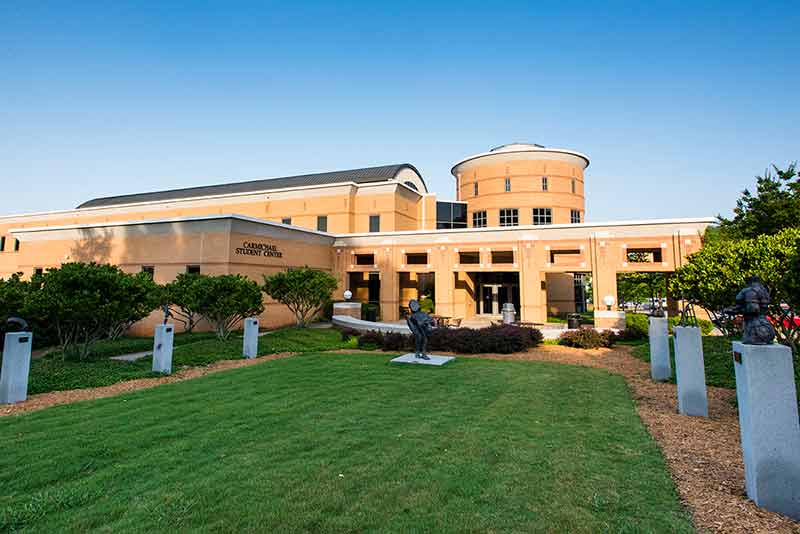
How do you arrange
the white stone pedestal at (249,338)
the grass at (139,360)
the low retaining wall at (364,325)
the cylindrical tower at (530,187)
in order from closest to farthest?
the grass at (139,360) < the white stone pedestal at (249,338) < the low retaining wall at (364,325) < the cylindrical tower at (530,187)

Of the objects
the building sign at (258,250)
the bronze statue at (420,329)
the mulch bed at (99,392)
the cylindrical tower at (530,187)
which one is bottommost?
the mulch bed at (99,392)

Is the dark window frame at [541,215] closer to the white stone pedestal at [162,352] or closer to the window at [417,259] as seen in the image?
the window at [417,259]

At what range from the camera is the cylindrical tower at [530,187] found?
38656 mm

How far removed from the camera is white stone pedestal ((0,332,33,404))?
9516 millimetres

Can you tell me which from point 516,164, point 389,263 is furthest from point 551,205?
point 389,263

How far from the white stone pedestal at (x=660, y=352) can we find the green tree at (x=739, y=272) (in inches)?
57.5

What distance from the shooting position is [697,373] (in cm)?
822

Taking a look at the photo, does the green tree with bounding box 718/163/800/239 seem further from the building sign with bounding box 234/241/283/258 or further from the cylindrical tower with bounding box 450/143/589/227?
the building sign with bounding box 234/241/283/258

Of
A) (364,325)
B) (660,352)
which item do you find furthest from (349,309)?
(660,352)

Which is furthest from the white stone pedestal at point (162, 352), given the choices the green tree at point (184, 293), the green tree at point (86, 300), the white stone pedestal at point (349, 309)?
the white stone pedestal at point (349, 309)

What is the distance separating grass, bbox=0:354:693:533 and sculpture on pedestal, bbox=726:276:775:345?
2145 mm

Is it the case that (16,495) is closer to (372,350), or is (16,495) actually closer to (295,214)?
(372,350)

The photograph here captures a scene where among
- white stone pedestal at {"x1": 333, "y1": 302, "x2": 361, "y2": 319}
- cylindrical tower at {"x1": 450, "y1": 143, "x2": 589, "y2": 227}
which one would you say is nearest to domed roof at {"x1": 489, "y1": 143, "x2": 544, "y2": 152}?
cylindrical tower at {"x1": 450, "y1": 143, "x2": 589, "y2": 227}

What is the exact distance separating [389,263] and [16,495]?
2725cm
